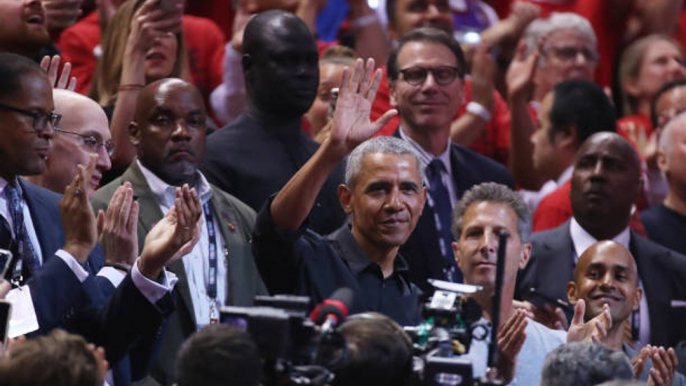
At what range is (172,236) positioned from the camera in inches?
229

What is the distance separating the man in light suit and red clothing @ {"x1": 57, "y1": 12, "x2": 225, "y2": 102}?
176 cm

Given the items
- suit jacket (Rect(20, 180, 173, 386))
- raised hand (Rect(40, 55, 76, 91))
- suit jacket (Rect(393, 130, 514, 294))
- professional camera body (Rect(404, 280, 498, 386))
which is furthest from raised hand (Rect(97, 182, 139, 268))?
suit jacket (Rect(393, 130, 514, 294))

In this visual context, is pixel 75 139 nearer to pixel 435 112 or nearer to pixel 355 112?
pixel 355 112

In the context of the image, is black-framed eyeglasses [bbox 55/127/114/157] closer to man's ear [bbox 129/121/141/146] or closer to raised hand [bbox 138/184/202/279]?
man's ear [bbox 129/121/141/146]

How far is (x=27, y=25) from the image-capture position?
701 centimetres

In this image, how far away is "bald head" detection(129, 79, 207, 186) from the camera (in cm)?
679

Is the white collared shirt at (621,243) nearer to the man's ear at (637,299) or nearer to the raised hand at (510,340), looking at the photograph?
the man's ear at (637,299)

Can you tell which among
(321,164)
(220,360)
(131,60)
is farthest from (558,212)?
(220,360)

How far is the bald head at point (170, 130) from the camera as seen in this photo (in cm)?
679

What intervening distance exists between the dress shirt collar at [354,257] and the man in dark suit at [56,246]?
2.59 feet

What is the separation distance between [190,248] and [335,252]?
596 mm

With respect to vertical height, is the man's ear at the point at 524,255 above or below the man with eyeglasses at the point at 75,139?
below

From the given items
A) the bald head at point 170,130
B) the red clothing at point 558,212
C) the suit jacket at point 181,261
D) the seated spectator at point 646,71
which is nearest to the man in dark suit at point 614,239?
the red clothing at point 558,212

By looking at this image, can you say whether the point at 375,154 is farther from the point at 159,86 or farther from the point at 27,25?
the point at 27,25
